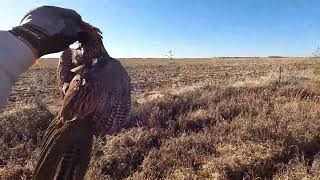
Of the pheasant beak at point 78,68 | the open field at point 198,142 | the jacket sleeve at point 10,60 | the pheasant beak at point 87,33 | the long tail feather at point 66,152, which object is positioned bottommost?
the open field at point 198,142

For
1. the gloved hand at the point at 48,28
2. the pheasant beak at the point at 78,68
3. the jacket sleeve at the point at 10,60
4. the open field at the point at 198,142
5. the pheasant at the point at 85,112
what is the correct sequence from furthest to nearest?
the open field at the point at 198,142 → the pheasant beak at the point at 78,68 → the pheasant at the point at 85,112 → the gloved hand at the point at 48,28 → the jacket sleeve at the point at 10,60

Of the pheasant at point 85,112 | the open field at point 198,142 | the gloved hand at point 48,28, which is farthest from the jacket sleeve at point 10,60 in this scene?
the open field at point 198,142

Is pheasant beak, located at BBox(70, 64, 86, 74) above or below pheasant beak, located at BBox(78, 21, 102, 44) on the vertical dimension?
below

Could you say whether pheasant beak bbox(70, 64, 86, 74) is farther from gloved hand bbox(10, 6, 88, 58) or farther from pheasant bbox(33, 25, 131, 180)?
gloved hand bbox(10, 6, 88, 58)

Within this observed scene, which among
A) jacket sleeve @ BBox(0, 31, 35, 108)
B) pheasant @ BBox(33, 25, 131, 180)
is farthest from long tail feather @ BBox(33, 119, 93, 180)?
jacket sleeve @ BBox(0, 31, 35, 108)

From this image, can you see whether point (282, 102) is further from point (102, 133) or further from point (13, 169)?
point (102, 133)

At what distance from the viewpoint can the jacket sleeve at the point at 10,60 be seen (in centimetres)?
78

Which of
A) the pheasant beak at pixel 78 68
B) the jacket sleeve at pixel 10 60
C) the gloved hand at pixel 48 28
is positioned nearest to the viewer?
the jacket sleeve at pixel 10 60

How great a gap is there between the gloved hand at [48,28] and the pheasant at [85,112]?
11 cm

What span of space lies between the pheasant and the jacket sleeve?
29 cm

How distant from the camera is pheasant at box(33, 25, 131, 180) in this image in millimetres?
1173

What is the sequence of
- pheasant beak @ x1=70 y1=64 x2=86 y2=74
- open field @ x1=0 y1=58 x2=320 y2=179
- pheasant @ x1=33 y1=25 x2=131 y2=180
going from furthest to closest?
open field @ x1=0 y1=58 x2=320 y2=179
pheasant beak @ x1=70 y1=64 x2=86 y2=74
pheasant @ x1=33 y1=25 x2=131 y2=180

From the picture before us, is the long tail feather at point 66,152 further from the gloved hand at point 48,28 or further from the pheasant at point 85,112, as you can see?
the gloved hand at point 48,28

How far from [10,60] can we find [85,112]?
403 millimetres
